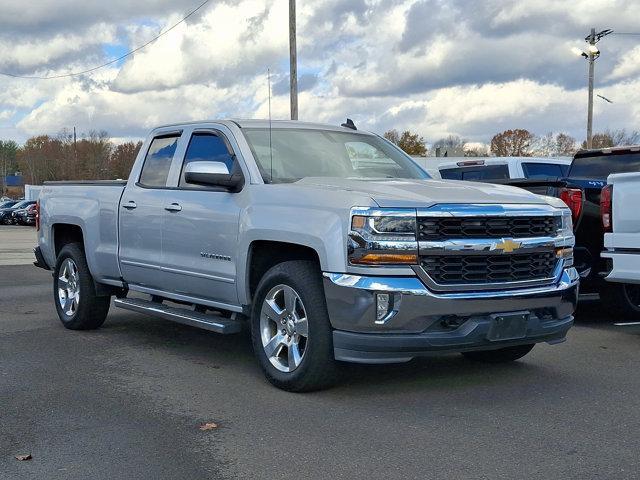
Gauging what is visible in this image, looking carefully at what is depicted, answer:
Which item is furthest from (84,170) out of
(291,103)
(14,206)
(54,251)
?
(54,251)

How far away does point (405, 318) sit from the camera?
4945mm

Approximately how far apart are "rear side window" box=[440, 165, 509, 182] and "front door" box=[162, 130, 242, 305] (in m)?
7.10

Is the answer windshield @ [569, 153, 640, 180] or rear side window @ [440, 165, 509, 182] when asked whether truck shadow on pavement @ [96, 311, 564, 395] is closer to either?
windshield @ [569, 153, 640, 180]

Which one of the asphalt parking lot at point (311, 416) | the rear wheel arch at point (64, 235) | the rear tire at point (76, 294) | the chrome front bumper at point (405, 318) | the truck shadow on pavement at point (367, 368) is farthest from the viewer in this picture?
the rear wheel arch at point (64, 235)

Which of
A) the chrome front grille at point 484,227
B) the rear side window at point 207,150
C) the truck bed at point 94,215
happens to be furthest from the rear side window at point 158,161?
the chrome front grille at point 484,227

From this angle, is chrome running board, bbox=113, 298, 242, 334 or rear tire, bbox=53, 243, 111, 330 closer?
chrome running board, bbox=113, 298, 242, 334

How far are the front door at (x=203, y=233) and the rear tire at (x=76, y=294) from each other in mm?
1496

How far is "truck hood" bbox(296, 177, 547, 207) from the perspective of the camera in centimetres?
509

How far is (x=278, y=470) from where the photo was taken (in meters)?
4.04

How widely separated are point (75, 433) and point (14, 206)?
5379cm

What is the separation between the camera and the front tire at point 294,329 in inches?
207

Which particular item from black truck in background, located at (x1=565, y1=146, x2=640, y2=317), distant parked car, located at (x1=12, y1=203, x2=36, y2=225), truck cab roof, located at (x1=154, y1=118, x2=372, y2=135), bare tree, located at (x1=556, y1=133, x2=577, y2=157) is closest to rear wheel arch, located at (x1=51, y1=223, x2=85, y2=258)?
truck cab roof, located at (x1=154, y1=118, x2=372, y2=135)

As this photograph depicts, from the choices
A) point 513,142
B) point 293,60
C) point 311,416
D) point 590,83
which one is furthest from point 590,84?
point 513,142

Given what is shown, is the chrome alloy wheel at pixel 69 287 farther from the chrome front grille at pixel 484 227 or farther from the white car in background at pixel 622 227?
the white car in background at pixel 622 227
